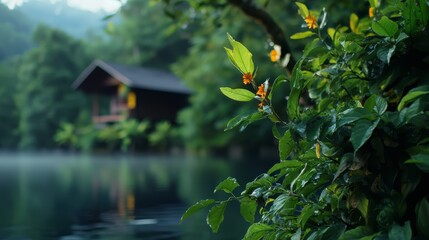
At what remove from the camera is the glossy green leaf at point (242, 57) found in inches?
43.7

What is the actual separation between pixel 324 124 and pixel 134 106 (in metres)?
17.5

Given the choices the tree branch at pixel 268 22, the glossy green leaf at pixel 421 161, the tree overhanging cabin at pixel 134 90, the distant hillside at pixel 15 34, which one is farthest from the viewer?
the distant hillside at pixel 15 34

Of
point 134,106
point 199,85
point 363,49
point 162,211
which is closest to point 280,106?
point 199,85

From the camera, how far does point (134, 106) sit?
18344 mm

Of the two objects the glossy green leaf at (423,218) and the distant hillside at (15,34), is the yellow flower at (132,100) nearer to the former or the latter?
the distant hillside at (15,34)

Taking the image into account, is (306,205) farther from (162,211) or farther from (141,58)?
(141,58)

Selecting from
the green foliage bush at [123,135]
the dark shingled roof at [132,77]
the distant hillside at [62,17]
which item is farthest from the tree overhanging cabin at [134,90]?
the distant hillside at [62,17]

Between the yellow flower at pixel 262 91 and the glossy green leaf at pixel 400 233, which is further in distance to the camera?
the yellow flower at pixel 262 91

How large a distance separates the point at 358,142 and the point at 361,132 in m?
0.02

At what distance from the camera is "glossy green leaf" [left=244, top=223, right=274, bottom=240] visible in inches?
47.3

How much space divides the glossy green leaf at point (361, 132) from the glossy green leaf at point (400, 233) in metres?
0.16

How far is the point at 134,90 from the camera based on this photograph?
59.7ft

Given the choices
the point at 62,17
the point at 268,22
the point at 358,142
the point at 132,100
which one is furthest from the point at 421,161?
the point at 62,17

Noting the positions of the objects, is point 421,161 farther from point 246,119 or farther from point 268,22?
point 268,22
